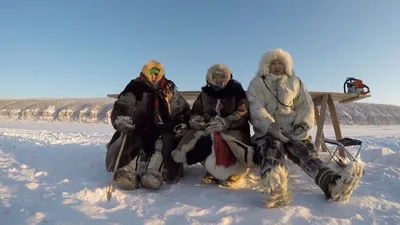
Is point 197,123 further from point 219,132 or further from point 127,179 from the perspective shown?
point 127,179

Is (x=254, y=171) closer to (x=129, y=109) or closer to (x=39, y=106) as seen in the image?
(x=129, y=109)

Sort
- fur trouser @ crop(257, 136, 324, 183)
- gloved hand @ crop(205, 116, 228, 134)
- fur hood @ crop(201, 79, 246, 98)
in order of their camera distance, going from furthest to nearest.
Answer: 1. fur hood @ crop(201, 79, 246, 98)
2. gloved hand @ crop(205, 116, 228, 134)
3. fur trouser @ crop(257, 136, 324, 183)

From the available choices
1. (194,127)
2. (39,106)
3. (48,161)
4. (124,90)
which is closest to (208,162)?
(194,127)

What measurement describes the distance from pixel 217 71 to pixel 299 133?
1.34 metres

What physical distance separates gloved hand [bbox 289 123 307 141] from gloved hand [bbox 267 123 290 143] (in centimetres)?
8

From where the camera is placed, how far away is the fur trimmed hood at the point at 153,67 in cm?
399

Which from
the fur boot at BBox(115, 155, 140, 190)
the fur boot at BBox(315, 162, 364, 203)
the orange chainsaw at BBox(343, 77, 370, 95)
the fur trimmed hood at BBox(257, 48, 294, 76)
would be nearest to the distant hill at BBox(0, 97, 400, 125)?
the orange chainsaw at BBox(343, 77, 370, 95)

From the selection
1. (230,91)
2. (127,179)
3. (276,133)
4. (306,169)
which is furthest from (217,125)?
(127,179)

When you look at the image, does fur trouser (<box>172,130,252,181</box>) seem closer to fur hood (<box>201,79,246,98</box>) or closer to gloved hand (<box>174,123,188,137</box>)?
gloved hand (<box>174,123,188,137</box>)

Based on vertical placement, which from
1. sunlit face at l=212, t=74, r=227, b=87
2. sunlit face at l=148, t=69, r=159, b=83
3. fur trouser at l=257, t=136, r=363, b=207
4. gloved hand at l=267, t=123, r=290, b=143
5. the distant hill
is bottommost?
the distant hill

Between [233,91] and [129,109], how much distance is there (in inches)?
57.2

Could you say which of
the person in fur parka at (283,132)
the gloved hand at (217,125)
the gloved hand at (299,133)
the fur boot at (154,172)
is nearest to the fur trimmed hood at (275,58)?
the person in fur parka at (283,132)

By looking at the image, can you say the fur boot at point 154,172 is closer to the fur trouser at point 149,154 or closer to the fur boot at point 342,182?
the fur trouser at point 149,154

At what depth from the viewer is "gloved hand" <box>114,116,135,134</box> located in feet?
11.8
